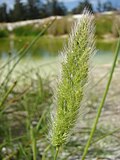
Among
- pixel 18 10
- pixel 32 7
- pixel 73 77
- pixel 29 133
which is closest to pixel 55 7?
pixel 32 7

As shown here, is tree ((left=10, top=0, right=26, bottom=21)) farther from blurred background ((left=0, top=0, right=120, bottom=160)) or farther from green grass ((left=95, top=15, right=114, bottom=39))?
green grass ((left=95, top=15, right=114, bottom=39))

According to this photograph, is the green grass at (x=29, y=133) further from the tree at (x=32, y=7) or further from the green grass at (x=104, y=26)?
the green grass at (x=104, y=26)

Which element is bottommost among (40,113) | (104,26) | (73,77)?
(104,26)

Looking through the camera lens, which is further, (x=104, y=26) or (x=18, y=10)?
(x=104, y=26)

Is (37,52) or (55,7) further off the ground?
(37,52)

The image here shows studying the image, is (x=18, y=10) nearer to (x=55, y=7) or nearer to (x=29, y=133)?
(x=29, y=133)

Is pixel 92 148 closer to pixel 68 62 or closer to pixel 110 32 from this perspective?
pixel 68 62

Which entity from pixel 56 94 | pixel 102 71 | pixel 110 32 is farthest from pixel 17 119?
pixel 110 32

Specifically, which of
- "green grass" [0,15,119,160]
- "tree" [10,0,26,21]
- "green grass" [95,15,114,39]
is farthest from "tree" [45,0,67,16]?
"green grass" [0,15,119,160]
